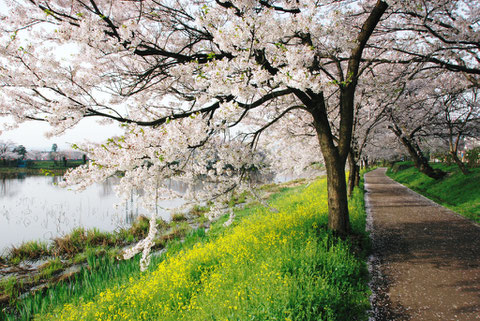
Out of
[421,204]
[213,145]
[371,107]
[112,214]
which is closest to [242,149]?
[213,145]

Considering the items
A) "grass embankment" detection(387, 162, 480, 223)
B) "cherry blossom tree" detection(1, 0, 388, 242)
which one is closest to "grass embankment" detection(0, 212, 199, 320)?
"cherry blossom tree" detection(1, 0, 388, 242)

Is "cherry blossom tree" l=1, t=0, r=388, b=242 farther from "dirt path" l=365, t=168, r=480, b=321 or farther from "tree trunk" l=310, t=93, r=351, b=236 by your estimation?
"dirt path" l=365, t=168, r=480, b=321

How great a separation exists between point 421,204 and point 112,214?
19.3 m

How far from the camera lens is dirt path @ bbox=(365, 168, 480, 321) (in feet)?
14.1

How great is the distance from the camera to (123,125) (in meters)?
4.92

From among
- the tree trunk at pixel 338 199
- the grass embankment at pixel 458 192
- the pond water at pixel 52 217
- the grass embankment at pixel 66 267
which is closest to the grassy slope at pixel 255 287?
the tree trunk at pixel 338 199

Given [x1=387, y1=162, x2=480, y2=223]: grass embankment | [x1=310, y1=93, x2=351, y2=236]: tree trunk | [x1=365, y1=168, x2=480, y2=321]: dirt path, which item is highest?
[x1=310, y1=93, x2=351, y2=236]: tree trunk

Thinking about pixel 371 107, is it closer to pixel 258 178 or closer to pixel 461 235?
pixel 461 235

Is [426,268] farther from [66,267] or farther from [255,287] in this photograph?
[66,267]

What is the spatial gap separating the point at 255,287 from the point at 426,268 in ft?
14.1

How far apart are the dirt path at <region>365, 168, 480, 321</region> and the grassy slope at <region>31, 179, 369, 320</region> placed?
1.53ft


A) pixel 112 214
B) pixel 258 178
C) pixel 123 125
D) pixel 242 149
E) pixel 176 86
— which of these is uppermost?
pixel 176 86

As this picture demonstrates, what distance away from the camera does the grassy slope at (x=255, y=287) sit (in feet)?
12.8

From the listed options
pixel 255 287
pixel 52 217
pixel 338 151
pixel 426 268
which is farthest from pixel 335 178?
pixel 52 217
